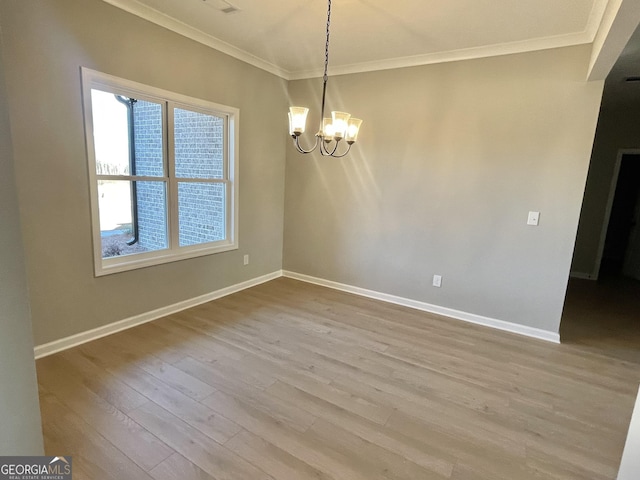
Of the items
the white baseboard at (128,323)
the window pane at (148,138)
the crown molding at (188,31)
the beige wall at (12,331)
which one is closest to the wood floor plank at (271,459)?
the beige wall at (12,331)

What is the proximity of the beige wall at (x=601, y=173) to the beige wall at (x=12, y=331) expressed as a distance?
6694 millimetres

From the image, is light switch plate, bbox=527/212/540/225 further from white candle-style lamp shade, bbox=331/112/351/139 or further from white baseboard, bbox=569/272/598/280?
white baseboard, bbox=569/272/598/280

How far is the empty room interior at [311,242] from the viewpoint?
1814 mm

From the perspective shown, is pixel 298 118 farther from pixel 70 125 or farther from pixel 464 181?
pixel 464 181

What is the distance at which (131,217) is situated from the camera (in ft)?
10.1

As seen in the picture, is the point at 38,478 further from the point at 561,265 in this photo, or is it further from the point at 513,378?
the point at 561,265

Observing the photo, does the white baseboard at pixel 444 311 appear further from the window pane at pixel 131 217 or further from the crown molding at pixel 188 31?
the crown molding at pixel 188 31

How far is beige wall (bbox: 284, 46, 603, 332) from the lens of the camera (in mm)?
3016

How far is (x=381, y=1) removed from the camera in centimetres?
246

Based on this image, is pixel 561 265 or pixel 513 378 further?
pixel 561 265

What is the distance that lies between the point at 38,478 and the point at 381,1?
11.1 feet

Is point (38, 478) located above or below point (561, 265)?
below

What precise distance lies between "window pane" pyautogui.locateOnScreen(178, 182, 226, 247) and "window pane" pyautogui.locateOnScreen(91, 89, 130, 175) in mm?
606

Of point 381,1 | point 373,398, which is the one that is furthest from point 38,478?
point 381,1
